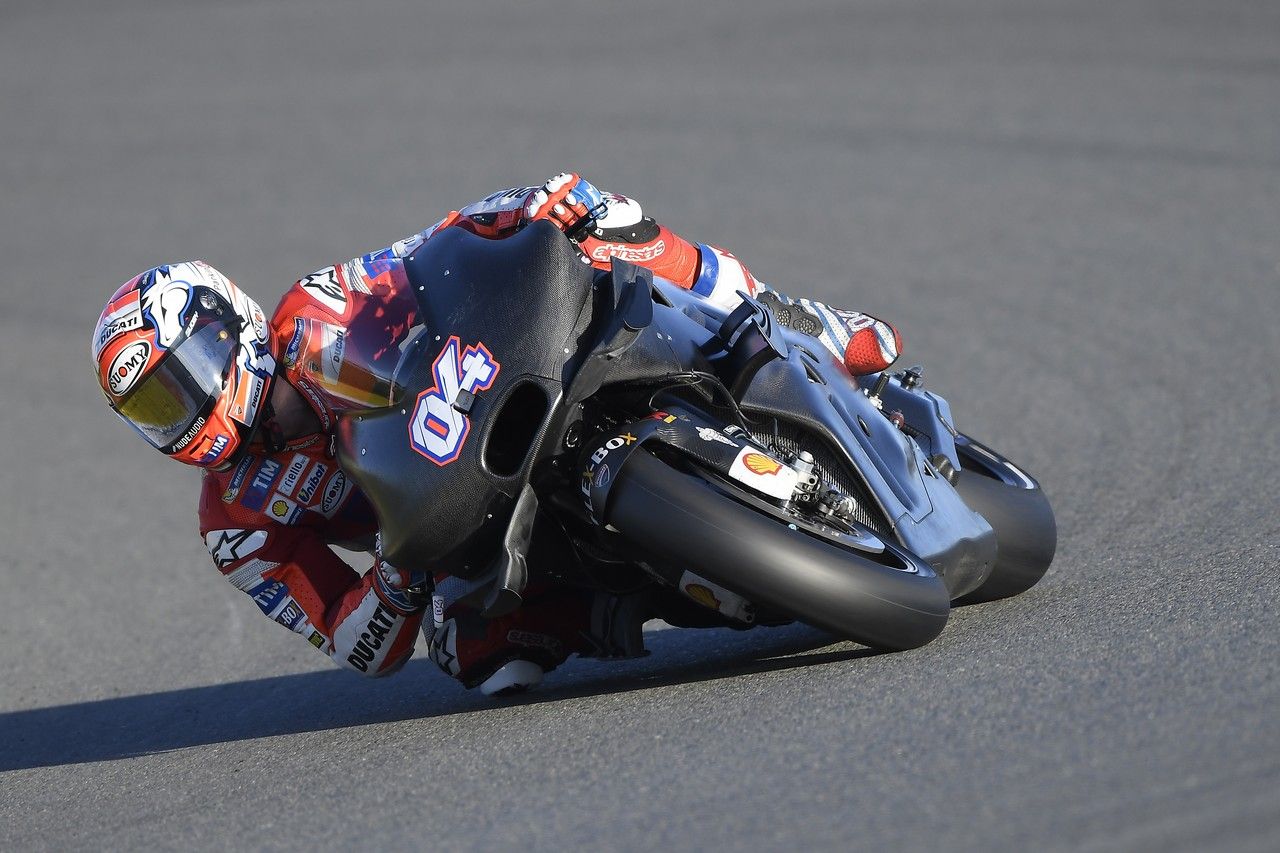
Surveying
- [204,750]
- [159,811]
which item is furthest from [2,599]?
[159,811]

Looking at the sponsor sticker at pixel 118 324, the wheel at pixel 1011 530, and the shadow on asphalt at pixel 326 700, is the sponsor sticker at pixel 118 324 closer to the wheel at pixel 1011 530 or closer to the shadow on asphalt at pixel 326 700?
the shadow on asphalt at pixel 326 700

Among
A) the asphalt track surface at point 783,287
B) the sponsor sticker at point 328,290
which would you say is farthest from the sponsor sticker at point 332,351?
the asphalt track surface at point 783,287

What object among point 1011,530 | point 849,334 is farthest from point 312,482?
point 1011,530

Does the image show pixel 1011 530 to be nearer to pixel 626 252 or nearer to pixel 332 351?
pixel 626 252

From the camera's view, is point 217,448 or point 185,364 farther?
point 217,448

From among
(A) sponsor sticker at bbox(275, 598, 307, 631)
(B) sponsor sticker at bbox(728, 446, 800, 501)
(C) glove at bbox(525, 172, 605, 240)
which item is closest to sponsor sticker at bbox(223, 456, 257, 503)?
(A) sponsor sticker at bbox(275, 598, 307, 631)

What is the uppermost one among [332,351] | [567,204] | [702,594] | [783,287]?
[567,204]

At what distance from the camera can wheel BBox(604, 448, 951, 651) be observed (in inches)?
139

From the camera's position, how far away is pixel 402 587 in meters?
4.56

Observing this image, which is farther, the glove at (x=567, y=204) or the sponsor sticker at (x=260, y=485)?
the sponsor sticker at (x=260, y=485)

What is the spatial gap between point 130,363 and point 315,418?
612mm

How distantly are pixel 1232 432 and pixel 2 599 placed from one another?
5.59 m

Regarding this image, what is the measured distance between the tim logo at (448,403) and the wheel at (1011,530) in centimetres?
166

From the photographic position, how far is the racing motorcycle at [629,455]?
3609 millimetres
